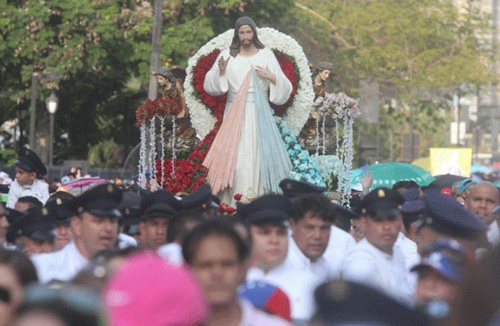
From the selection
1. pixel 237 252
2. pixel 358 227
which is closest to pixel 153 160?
pixel 358 227

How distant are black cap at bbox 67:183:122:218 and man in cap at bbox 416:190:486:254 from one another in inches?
73.8

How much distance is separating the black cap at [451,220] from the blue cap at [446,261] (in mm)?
1719

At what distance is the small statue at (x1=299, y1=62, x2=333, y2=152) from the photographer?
61.4 feet

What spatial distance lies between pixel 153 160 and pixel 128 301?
14853 mm

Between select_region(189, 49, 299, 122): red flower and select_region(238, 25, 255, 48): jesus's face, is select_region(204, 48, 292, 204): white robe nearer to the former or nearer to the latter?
select_region(238, 25, 255, 48): jesus's face

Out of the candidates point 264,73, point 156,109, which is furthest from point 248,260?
point 156,109

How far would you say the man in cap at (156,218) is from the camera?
362 inches

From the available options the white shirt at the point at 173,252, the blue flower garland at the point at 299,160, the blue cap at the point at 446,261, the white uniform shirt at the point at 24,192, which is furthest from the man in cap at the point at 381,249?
the blue flower garland at the point at 299,160

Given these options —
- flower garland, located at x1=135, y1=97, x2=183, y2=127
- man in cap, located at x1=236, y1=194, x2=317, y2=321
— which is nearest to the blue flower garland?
flower garland, located at x1=135, y1=97, x2=183, y2=127

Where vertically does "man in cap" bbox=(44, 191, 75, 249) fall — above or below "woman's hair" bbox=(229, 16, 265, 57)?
below

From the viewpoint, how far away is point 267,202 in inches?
314

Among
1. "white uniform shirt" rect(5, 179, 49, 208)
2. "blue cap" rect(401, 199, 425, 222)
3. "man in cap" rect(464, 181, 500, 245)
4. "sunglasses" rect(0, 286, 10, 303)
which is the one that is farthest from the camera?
"white uniform shirt" rect(5, 179, 49, 208)

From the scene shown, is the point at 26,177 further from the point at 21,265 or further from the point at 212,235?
the point at 212,235

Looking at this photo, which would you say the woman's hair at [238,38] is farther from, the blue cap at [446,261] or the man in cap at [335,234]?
the blue cap at [446,261]
